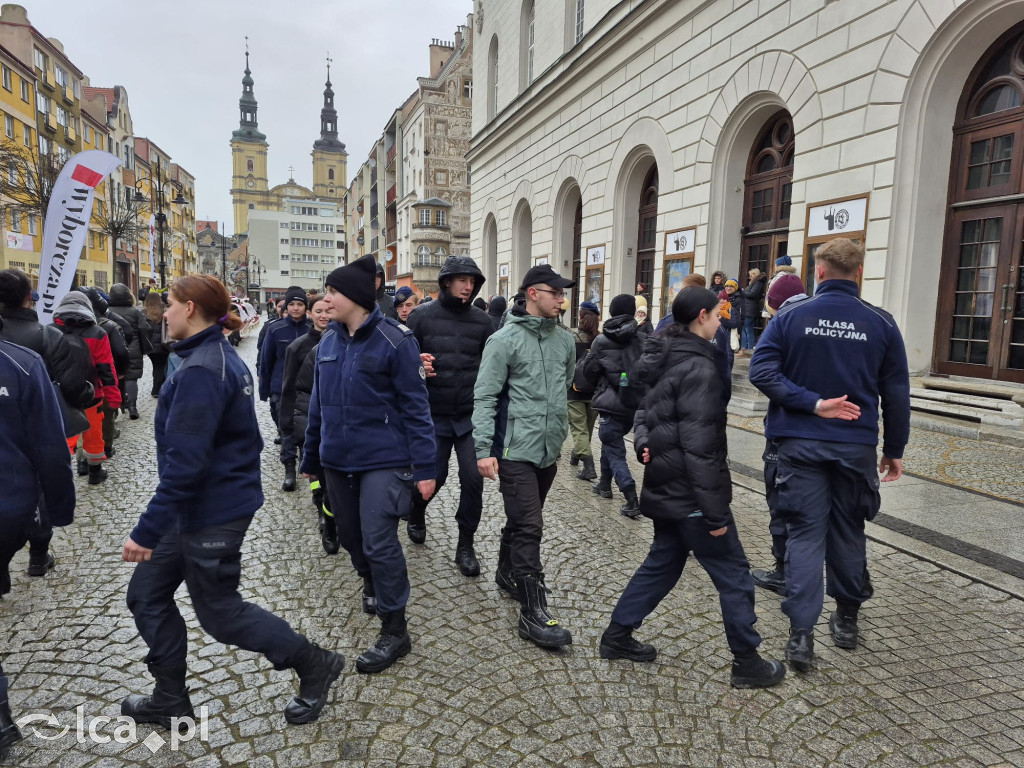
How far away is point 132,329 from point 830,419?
923cm

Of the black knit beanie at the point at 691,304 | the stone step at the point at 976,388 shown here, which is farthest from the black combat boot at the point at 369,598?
the stone step at the point at 976,388

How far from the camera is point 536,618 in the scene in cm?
345

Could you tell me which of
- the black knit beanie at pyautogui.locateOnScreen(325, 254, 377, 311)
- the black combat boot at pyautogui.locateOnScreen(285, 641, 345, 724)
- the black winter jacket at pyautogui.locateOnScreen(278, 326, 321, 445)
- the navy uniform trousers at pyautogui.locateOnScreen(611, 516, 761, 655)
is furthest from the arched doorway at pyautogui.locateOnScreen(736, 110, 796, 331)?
the black combat boot at pyautogui.locateOnScreen(285, 641, 345, 724)

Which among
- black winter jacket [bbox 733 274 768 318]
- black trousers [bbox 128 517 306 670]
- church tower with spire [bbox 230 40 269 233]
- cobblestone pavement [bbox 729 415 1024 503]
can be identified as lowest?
cobblestone pavement [bbox 729 415 1024 503]

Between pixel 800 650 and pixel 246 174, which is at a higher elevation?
pixel 246 174

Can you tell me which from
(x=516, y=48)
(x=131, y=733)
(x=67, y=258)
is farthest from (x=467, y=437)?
(x=516, y=48)

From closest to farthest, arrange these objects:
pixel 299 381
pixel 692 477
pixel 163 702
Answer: pixel 163 702
pixel 692 477
pixel 299 381

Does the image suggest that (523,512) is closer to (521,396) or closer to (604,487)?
(521,396)

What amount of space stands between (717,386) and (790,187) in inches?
432

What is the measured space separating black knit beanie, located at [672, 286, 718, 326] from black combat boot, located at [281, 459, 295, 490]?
178 inches

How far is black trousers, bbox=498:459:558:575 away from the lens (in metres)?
3.56

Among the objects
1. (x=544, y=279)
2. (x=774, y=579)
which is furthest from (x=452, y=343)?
(x=774, y=579)

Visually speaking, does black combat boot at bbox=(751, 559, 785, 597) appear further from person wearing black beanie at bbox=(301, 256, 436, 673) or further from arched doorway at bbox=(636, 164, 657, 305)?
arched doorway at bbox=(636, 164, 657, 305)

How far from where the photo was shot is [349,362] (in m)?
3.29
